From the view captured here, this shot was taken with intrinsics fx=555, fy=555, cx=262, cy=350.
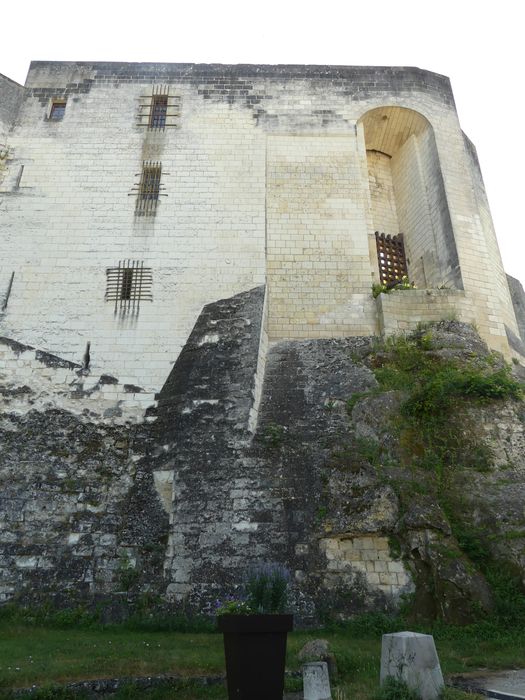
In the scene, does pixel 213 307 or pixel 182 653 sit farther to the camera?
pixel 213 307

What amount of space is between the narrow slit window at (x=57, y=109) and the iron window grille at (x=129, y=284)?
17.2ft

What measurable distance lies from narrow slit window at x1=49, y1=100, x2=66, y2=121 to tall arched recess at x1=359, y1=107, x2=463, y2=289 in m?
8.13

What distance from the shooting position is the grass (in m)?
5.77

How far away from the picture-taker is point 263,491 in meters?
9.41

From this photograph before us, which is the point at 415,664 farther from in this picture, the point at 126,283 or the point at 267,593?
the point at 126,283

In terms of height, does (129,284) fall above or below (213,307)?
above

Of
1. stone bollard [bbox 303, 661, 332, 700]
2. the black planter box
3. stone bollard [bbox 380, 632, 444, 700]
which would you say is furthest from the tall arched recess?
the black planter box

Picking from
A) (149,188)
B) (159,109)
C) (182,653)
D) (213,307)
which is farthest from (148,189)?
(182,653)

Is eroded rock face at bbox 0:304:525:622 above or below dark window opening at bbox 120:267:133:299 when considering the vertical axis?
below

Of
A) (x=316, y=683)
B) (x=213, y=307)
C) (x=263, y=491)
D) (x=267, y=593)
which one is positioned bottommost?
(x=316, y=683)

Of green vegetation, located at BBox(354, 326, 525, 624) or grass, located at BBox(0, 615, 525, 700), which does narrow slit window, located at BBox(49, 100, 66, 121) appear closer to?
green vegetation, located at BBox(354, 326, 525, 624)

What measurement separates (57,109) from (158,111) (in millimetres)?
2745

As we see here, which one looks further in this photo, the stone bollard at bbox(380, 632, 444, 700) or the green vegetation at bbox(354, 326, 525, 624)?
the green vegetation at bbox(354, 326, 525, 624)

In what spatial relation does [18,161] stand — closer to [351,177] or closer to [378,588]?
[351,177]
